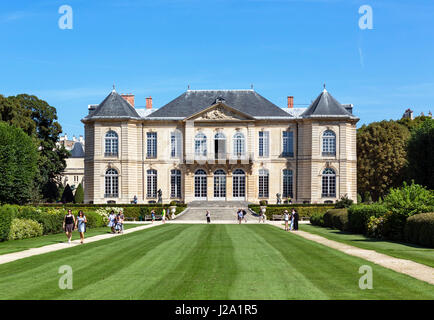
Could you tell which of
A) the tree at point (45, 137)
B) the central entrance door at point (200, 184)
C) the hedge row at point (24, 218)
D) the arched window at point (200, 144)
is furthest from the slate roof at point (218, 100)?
the hedge row at point (24, 218)

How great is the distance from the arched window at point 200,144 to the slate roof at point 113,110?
6641 millimetres

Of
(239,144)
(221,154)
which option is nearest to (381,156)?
(239,144)

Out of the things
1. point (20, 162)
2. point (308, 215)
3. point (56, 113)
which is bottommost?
point (308, 215)

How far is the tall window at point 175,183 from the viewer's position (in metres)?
58.8

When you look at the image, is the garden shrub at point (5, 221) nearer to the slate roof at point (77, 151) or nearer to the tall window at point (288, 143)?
the tall window at point (288, 143)

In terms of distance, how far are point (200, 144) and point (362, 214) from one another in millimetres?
31631

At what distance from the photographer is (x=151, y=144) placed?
59.3m

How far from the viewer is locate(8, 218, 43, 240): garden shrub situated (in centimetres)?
2510

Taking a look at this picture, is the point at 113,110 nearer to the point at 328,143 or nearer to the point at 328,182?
the point at 328,143

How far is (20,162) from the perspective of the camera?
4475 cm

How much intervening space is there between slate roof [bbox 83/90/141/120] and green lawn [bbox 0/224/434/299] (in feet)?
128
